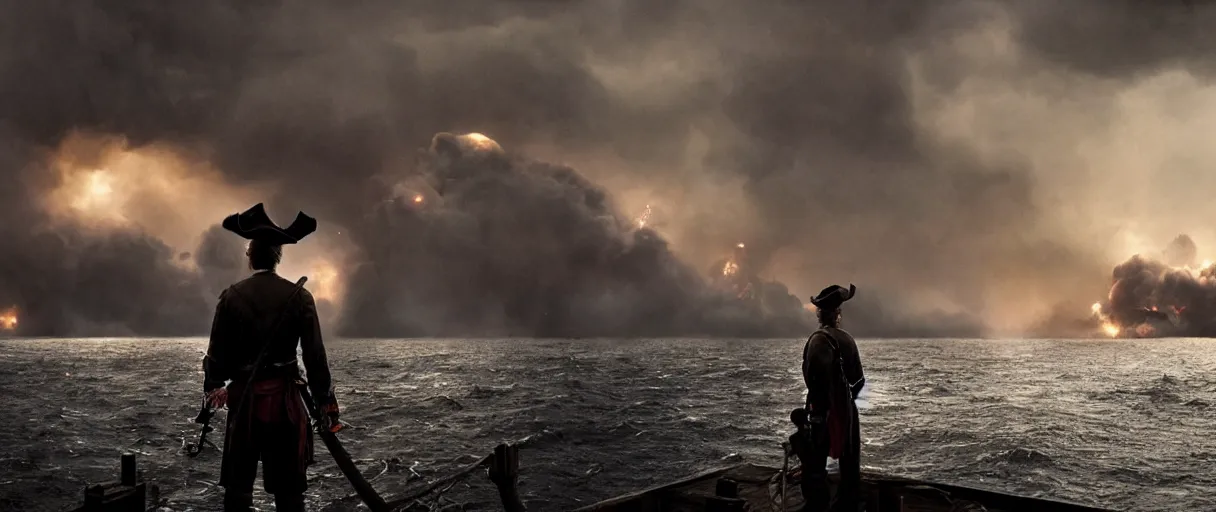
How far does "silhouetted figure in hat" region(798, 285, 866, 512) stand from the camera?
31.9 feet

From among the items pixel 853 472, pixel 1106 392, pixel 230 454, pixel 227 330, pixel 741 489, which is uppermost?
pixel 227 330

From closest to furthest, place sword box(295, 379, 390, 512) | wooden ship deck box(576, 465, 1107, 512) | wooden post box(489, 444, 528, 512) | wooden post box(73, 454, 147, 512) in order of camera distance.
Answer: sword box(295, 379, 390, 512)
wooden post box(489, 444, 528, 512)
wooden post box(73, 454, 147, 512)
wooden ship deck box(576, 465, 1107, 512)

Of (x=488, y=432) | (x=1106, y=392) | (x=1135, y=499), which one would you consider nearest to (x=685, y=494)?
(x=1135, y=499)

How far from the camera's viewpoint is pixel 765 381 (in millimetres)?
90875

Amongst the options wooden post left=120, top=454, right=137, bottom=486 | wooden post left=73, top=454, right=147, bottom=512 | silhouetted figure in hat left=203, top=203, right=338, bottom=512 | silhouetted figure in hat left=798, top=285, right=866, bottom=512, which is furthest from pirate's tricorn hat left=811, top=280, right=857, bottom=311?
wooden post left=120, top=454, right=137, bottom=486

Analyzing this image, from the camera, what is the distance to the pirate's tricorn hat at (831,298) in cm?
995

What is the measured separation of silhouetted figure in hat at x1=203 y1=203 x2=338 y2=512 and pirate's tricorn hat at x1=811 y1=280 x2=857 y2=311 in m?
6.25

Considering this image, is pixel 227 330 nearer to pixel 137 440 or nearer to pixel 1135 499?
pixel 1135 499

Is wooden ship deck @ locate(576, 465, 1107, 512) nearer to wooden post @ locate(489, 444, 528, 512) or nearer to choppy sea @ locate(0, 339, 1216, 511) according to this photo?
wooden post @ locate(489, 444, 528, 512)

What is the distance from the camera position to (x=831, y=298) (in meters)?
9.95

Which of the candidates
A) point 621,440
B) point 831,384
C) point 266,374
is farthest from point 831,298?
point 621,440

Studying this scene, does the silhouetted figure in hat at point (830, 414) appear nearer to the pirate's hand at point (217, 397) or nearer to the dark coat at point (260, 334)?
the dark coat at point (260, 334)

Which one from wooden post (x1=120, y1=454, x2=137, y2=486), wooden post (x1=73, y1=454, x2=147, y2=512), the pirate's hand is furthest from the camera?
wooden post (x1=120, y1=454, x2=137, y2=486)

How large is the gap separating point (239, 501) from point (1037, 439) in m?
45.7
